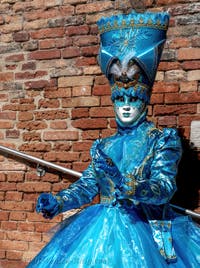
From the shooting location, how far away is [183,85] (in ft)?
11.4

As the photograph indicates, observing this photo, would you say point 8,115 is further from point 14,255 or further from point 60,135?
point 14,255

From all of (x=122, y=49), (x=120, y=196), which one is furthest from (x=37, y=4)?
(x=120, y=196)

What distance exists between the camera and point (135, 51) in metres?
2.60

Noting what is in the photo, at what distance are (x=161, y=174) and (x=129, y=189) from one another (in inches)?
8.7

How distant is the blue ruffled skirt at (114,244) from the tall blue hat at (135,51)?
23.4 inches

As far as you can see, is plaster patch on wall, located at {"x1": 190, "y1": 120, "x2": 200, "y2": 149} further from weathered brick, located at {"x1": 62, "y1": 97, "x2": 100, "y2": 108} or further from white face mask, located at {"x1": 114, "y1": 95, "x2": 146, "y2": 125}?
white face mask, located at {"x1": 114, "y1": 95, "x2": 146, "y2": 125}

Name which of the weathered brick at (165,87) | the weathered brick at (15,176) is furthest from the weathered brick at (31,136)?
the weathered brick at (165,87)

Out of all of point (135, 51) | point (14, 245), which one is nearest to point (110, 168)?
point (135, 51)

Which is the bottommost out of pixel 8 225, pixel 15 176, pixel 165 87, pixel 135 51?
pixel 8 225

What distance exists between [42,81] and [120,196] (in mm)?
1716

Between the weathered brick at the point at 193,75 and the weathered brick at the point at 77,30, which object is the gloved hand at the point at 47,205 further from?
the weathered brick at the point at 77,30

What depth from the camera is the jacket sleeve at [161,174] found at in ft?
7.51

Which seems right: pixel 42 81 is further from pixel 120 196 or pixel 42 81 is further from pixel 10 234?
pixel 120 196

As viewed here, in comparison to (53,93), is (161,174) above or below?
below
